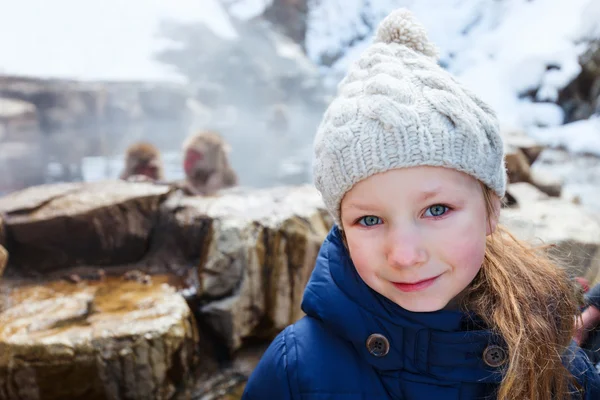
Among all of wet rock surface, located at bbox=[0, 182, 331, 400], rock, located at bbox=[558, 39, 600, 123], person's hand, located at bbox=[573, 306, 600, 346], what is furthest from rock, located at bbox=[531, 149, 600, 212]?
person's hand, located at bbox=[573, 306, 600, 346]

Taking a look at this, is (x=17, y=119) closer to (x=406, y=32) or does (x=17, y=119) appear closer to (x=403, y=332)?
(x=406, y=32)

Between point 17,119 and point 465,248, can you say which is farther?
point 17,119

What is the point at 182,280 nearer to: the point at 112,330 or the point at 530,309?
the point at 112,330

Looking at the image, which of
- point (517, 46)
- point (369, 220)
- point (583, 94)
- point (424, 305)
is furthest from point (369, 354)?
Answer: point (583, 94)

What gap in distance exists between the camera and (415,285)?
88 centimetres

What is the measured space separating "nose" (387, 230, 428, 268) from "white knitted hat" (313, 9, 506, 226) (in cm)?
13

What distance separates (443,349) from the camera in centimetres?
89

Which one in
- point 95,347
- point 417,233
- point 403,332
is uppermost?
point 417,233

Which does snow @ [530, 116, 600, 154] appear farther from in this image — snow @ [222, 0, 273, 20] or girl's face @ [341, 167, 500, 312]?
snow @ [222, 0, 273, 20]

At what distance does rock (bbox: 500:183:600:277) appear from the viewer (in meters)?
2.65

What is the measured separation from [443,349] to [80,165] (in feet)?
24.7

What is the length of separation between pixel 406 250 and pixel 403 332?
0.19 m

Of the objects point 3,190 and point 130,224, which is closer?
point 130,224

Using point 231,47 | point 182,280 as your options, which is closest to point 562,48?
point 182,280
